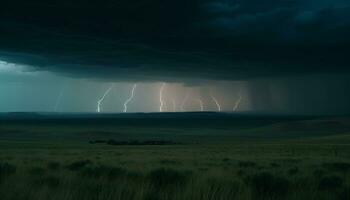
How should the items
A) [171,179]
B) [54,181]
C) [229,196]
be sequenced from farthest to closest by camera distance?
[171,179]
[54,181]
[229,196]

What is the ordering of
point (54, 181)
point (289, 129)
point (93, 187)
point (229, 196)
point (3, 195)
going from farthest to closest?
point (289, 129)
point (54, 181)
point (93, 187)
point (229, 196)
point (3, 195)

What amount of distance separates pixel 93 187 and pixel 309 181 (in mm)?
4972

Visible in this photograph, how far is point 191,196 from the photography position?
7.88 m

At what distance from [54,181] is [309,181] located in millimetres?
5326

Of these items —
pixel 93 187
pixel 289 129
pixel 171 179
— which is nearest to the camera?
pixel 93 187

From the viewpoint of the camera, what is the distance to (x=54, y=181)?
31.1 ft

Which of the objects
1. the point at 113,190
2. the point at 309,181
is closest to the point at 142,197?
the point at 113,190

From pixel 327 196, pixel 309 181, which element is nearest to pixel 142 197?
pixel 327 196

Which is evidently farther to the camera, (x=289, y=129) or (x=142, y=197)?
(x=289, y=129)

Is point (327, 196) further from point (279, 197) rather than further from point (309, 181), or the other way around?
point (309, 181)

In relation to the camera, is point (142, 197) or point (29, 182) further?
point (29, 182)

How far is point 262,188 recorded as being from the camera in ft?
31.8

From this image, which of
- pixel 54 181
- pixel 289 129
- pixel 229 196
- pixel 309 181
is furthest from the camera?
pixel 289 129

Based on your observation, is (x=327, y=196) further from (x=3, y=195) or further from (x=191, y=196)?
(x=3, y=195)
